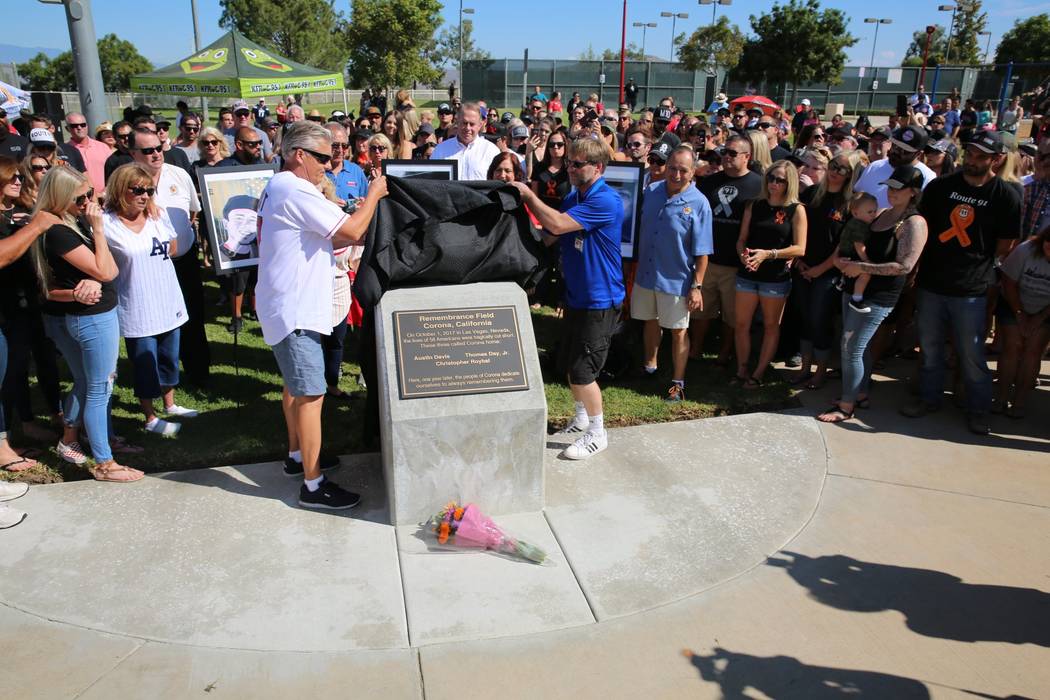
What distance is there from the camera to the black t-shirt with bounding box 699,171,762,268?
634 cm

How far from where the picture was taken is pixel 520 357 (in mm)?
4262

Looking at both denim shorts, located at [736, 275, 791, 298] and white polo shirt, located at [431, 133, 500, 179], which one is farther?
white polo shirt, located at [431, 133, 500, 179]

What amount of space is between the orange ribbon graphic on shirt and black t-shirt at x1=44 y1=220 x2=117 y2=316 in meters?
5.78

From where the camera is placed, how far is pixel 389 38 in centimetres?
5088

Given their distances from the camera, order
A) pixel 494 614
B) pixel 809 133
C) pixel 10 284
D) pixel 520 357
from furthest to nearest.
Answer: pixel 809 133
pixel 10 284
pixel 520 357
pixel 494 614

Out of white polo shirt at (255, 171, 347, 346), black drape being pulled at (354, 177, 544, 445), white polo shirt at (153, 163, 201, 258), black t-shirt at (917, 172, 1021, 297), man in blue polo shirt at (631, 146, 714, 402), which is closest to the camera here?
white polo shirt at (255, 171, 347, 346)

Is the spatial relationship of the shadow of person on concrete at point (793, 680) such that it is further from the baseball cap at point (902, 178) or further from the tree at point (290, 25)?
the tree at point (290, 25)

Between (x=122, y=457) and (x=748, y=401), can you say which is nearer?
(x=122, y=457)

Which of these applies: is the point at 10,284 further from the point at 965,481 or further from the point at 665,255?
the point at 965,481

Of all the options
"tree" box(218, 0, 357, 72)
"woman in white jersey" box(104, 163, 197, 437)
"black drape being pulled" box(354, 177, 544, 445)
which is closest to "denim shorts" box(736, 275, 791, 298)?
"black drape being pulled" box(354, 177, 544, 445)

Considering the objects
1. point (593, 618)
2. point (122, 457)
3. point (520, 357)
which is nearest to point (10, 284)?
point (122, 457)

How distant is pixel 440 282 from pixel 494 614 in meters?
1.95

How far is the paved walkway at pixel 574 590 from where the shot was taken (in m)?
3.18

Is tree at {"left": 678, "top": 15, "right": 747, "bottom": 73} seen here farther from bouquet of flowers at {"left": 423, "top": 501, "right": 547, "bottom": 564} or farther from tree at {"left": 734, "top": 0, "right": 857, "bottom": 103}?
bouquet of flowers at {"left": 423, "top": 501, "right": 547, "bottom": 564}
